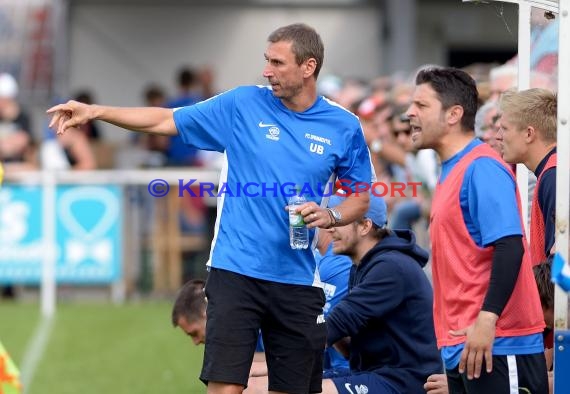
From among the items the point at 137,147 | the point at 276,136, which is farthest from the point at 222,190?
the point at 137,147

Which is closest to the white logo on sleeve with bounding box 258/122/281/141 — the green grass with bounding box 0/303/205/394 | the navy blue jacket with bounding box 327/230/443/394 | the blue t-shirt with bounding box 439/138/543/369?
the blue t-shirt with bounding box 439/138/543/369

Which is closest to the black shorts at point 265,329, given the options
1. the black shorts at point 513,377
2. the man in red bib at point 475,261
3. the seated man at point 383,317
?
the seated man at point 383,317

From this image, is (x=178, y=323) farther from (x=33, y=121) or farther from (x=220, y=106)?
(x=33, y=121)

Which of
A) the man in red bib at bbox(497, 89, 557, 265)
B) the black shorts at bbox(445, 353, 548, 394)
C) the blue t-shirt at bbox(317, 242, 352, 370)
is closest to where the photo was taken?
the black shorts at bbox(445, 353, 548, 394)

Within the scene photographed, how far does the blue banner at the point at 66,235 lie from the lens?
14.4 metres

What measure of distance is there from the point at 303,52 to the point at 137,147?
11.3m

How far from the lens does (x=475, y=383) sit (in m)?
5.39

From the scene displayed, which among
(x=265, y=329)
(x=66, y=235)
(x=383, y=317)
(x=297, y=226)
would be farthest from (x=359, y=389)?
(x=66, y=235)

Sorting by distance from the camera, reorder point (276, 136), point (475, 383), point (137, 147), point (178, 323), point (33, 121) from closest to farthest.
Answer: point (475, 383) < point (276, 136) < point (178, 323) < point (137, 147) < point (33, 121)

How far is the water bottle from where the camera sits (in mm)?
5887

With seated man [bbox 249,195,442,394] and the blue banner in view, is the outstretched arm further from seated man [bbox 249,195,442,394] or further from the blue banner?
the blue banner

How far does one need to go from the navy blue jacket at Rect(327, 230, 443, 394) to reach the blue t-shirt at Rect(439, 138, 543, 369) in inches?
47.6

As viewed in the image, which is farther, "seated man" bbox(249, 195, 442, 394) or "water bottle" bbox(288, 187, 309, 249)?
"seated man" bbox(249, 195, 442, 394)

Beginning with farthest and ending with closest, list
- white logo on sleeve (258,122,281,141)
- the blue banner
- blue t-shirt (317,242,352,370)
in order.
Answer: the blue banner
blue t-shirt (317,242,352,370)
white logo on sleeve (258,122,281,141)
